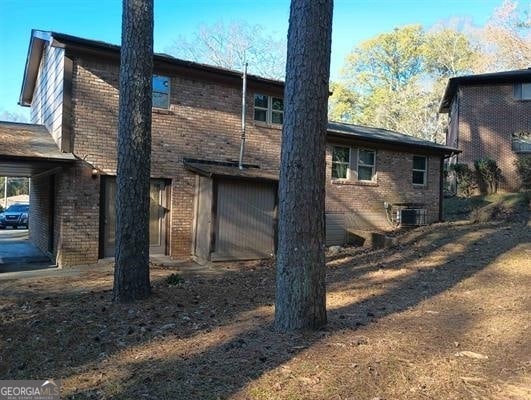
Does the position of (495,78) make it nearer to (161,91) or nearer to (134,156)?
(161,91)

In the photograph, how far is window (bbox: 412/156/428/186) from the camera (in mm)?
18250

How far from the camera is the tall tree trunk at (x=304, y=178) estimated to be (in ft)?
16.5

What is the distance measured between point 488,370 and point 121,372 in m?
3.29

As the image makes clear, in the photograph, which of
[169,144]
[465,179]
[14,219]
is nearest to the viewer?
[169,144]

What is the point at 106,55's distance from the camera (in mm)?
11430

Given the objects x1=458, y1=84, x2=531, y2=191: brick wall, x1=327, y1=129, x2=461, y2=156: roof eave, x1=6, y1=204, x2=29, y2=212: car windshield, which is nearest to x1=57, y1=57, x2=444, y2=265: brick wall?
x1=327, y1=129, x2=461, y2=156: roof eave

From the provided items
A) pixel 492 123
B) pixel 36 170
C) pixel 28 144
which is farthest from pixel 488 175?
pixel 28 144

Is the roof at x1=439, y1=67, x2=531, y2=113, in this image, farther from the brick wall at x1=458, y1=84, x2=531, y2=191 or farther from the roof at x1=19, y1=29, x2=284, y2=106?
the roof at x1=19, y1=29, x2=284, y2=106

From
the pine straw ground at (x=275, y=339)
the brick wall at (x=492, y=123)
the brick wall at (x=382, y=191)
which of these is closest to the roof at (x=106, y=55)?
the brick wall at (x=382, y=191)

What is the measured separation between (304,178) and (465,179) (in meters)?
19.6

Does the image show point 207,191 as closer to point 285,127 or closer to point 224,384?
point 285,127

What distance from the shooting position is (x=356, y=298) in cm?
707

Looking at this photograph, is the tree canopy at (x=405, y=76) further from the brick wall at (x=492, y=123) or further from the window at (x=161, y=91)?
the window at (x=161, y=91)

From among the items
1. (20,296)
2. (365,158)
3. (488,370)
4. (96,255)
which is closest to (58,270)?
(96,255)
